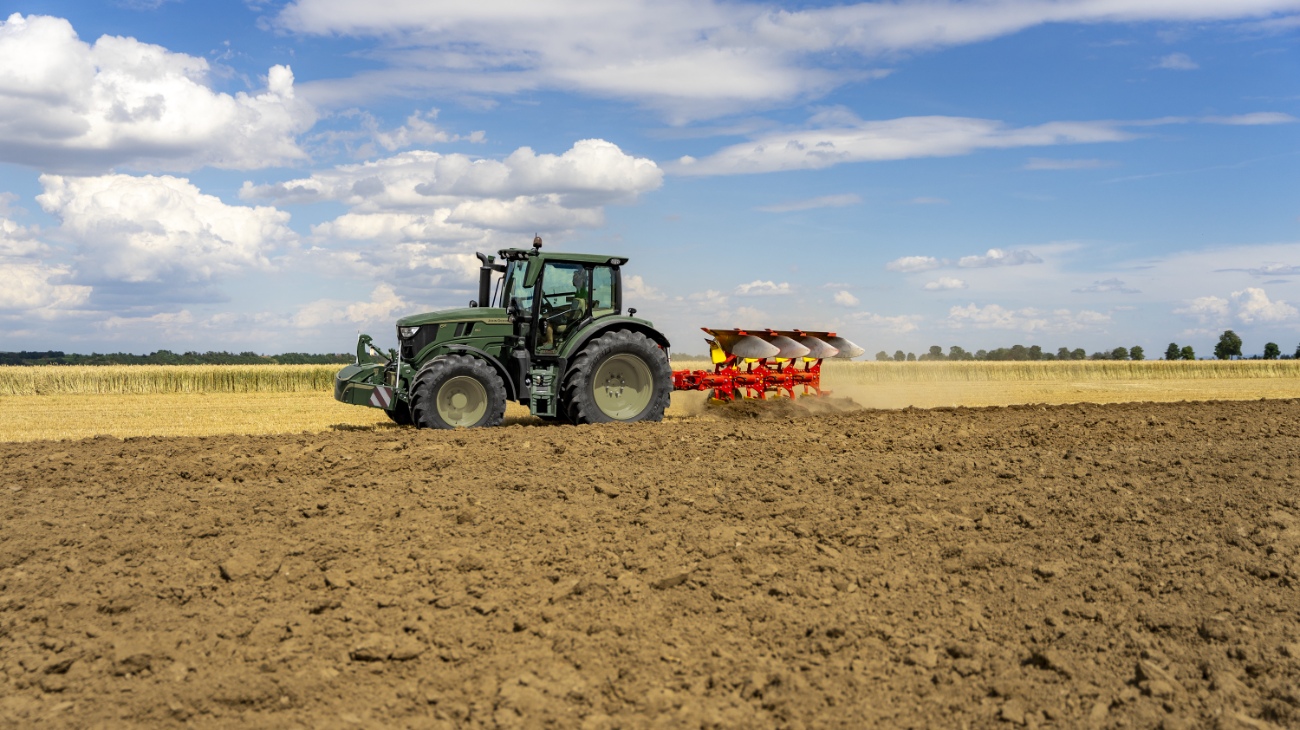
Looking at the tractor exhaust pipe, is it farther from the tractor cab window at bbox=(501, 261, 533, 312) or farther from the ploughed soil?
the ploughed soil

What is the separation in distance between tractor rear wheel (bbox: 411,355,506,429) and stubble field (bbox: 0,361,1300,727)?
2344mm

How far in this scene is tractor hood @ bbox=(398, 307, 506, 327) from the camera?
11.7 meters

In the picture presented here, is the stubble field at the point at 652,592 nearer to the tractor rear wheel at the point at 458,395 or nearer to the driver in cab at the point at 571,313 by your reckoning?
the tractor rear wheel at the point at 458,395

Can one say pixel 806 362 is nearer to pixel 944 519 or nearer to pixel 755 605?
pixel 944 519

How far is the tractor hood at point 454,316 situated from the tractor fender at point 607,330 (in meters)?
1.02

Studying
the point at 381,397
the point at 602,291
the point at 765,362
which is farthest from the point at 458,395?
the point at 765,362

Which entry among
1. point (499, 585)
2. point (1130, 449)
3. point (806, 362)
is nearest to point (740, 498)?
point (499, 585)

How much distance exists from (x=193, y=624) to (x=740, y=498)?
3.79m

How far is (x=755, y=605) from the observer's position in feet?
17.1

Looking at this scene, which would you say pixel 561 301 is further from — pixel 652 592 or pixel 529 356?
pixel 652 592

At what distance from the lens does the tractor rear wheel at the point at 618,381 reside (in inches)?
459

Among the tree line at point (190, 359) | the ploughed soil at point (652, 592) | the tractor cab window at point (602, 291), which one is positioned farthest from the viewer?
the tree line at point (190, 359)

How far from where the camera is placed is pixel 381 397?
11.5 m

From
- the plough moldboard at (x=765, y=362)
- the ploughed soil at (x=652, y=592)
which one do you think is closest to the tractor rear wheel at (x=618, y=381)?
the plough moldboard at (x=765, y=362)
